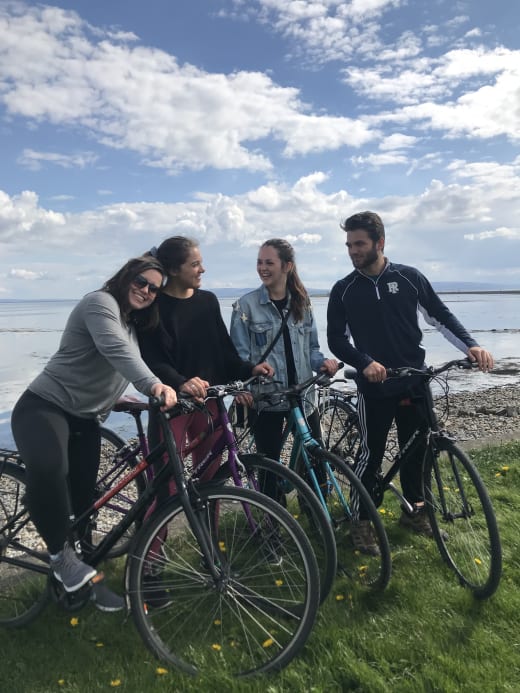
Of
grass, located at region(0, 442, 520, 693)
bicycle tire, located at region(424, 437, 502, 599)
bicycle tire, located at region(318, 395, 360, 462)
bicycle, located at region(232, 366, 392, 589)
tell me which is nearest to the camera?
grass, located at region(0, 442, 520, 693)

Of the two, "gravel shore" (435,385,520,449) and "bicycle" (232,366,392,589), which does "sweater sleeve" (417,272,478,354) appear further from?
"gravel shore" (435,385,520,449)

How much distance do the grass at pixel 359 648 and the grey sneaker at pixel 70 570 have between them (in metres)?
0.39

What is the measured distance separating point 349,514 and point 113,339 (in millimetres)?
2128

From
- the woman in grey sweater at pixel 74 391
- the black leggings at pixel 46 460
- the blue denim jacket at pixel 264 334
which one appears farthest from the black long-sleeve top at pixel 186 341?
the black leggings at pixel 46 460

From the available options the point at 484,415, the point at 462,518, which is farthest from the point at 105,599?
the point at 484,415

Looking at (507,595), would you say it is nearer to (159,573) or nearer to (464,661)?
(464,661)

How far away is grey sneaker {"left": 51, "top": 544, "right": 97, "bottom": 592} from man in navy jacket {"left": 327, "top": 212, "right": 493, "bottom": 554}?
193 cm

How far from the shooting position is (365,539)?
4.14m

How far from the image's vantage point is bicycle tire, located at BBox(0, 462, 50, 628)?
140 inches

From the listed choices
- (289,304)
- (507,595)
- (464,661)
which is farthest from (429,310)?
(464,661)

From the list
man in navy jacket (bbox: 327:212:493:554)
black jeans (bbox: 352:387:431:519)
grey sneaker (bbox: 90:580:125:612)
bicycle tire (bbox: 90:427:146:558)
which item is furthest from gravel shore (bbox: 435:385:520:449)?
grey sneaker (bbox: 90:580:125:612)

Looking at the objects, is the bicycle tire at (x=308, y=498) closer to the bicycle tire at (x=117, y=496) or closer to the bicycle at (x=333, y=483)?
the bicycle at (x=333, y=483)

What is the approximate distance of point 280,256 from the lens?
4234mm

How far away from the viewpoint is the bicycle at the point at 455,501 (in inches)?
135
